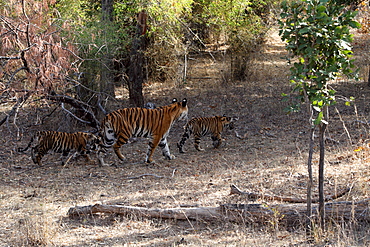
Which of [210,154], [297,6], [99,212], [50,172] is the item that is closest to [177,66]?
[210,154]

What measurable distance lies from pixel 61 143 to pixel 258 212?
5399 millimetres

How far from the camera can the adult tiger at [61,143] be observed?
9477mm

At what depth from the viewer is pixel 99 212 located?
6336 mm

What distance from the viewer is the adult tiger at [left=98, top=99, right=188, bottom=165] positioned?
32.4 feet

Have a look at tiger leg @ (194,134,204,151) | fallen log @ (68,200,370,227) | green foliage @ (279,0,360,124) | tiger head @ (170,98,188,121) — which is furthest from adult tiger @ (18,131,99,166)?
green foliage @ (279,0,360,124)

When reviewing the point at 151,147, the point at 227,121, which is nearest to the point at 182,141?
the point at 151,147

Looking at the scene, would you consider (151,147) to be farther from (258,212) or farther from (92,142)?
(258,212)

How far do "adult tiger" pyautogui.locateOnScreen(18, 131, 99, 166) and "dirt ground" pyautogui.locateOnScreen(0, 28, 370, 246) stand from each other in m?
0.32

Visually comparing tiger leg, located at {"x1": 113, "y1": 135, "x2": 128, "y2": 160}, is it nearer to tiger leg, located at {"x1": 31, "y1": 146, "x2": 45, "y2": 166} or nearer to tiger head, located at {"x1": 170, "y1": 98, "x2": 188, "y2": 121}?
tiger head, located at {"x1": 170, "y1": 98, "x2": 188, "y2": 121}

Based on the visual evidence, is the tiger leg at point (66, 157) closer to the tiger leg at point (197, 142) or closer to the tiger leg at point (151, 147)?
the tiger leg at point (151, 147)

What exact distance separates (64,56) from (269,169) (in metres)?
4.31

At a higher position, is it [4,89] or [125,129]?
[4,89]

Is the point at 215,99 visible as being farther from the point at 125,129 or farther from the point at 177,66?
the point at 125,129

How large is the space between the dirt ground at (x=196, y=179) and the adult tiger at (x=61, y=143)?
12.8 inches
